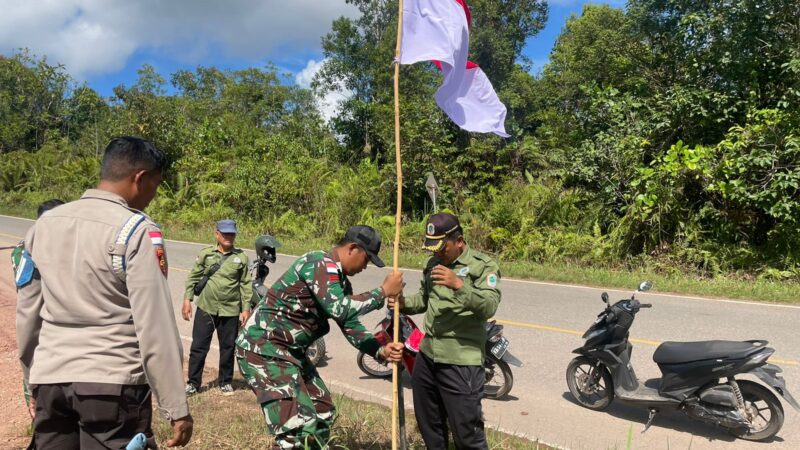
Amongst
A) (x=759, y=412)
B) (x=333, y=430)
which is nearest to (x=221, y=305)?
(x=333, y=430)

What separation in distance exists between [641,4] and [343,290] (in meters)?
14.7

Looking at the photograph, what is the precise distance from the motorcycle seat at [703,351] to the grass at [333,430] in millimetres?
1470

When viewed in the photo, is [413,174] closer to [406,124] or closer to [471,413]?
[406,124]

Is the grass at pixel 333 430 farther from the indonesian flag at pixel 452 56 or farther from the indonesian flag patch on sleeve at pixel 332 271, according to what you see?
the indonesian flag at pixel 452 56

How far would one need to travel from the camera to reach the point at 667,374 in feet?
16.0

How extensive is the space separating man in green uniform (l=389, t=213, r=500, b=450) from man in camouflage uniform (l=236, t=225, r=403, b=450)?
1.04 feet

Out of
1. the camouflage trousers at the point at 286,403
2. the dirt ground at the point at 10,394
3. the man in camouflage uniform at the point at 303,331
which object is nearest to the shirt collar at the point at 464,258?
the man in camouflage uniform at the point at 303,331

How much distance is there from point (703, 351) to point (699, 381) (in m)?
0.25

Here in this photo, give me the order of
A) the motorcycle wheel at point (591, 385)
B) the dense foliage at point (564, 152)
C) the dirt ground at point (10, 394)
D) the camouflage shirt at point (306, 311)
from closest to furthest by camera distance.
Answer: the camouflage shirt at point (306, 311)
the dirt ground at point (10, 394)
the motorcycle wheel at point (591, 385)
the dense foliage at point (564, 152)

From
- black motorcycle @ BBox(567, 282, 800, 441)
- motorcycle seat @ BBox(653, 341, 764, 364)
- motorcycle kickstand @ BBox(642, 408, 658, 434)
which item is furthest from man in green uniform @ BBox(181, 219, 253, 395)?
motorcycle seat @ BBox(653, 341, 764, 364)

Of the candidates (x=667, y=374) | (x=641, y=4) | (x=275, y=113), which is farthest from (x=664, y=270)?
(x=275, y=113)

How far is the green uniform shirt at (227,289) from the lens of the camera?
5.52 metres

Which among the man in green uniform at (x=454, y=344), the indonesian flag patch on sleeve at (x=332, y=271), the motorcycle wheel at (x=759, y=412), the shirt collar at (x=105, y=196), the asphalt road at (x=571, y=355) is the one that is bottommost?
the asphalt road at (x=571, y=355)

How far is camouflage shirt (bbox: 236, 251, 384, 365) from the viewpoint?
2996 millimetres
